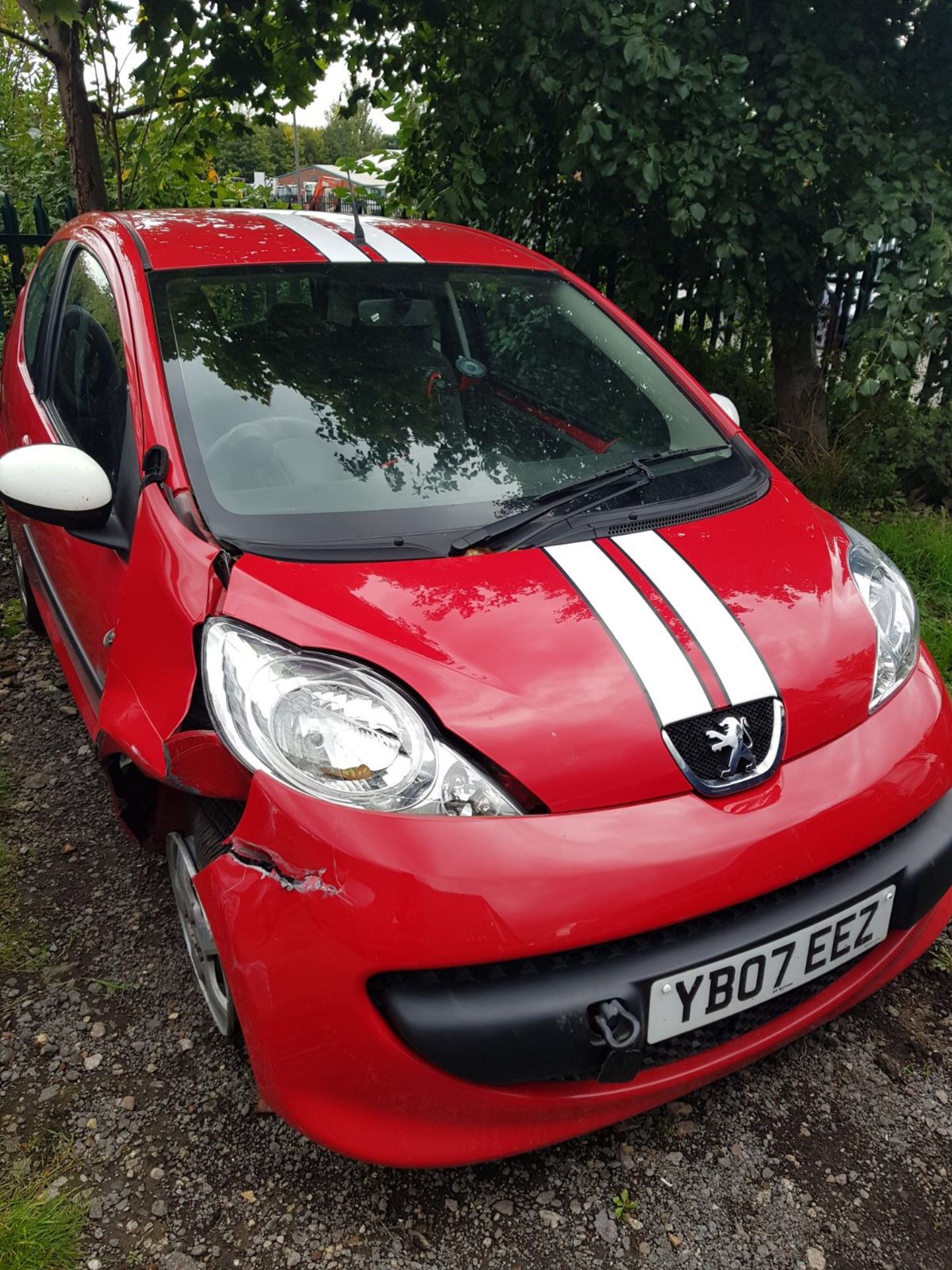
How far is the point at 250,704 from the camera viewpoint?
1.53 meters

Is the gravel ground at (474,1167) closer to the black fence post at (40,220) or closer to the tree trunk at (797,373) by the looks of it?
the tree trunk at (797,373)

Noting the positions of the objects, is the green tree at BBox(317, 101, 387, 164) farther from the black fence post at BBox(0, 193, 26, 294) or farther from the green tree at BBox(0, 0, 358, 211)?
the black fence post at BBox(0, 193, 26, 294)

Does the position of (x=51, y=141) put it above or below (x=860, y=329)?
above

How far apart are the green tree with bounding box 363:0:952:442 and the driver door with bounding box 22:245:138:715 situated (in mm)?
2081

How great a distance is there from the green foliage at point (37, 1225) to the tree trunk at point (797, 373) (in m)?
4.16

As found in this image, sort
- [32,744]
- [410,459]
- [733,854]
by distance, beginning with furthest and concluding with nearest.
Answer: [32,744]
[410,459]
[733,854]

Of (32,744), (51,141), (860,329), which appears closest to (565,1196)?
(32,744)

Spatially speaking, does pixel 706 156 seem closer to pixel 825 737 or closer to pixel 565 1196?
pixel 825 737

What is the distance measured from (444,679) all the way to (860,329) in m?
3.05

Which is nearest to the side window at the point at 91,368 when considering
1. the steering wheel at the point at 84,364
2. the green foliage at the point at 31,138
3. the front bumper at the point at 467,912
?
the steering wheel at the point at 84,364

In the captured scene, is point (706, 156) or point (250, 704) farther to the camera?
point (706, 156)

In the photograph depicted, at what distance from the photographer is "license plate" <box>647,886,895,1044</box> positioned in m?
1.43

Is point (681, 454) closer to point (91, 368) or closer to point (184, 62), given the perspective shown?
point (91, 368)

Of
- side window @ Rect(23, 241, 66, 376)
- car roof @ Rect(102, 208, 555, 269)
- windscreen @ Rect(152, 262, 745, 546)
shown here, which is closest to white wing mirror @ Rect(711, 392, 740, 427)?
windscreen @ Rect(152, 262, 745, 546)
